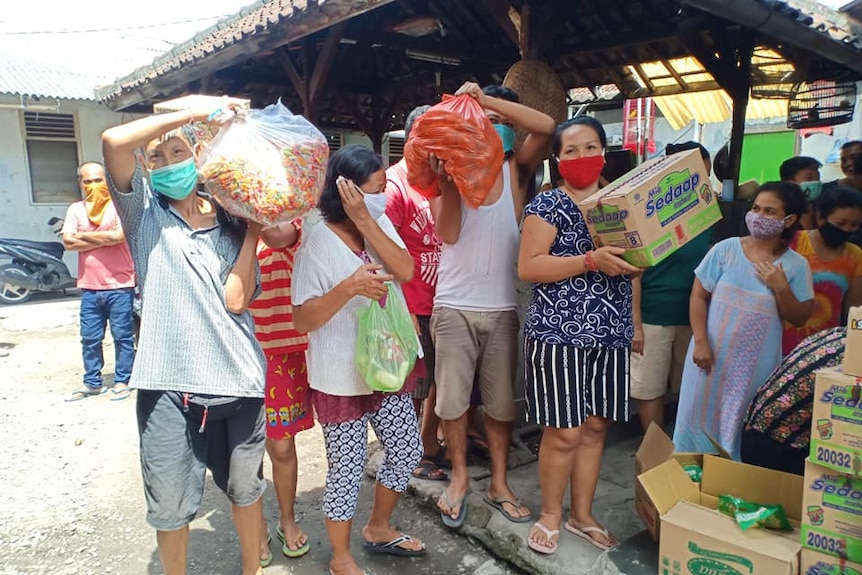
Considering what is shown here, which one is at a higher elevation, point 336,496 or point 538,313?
point 538,313

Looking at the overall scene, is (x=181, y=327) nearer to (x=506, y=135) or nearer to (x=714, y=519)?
(x=506, y=135)

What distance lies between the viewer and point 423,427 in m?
3.27

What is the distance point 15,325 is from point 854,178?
350 inches

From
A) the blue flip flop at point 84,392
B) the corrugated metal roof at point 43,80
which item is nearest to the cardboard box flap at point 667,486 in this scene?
the blue flip flop at point 84,392

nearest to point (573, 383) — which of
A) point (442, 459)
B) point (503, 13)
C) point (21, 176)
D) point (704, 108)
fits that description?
point (442, 459)

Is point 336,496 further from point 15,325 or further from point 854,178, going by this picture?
point 15,325

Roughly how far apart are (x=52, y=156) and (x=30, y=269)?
2.28 m

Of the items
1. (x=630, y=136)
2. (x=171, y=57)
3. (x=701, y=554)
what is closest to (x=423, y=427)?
(x=701, y=554)

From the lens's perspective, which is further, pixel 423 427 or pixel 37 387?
pixel 37 387

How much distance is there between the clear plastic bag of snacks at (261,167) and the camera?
1.77 m

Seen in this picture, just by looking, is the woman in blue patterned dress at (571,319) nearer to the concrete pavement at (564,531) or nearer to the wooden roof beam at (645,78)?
the concrete pavement at (564,531)

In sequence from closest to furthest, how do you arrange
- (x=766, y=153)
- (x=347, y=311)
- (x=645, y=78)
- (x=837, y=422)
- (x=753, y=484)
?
1. (x=837, y=422)
2. (x=753, y=484)
3. (x=347, y=311)
4. (x=645, y=78)
5. (x=766, y=153)

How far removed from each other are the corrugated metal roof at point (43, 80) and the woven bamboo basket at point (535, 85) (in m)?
8.00

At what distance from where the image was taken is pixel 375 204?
2.32 m
